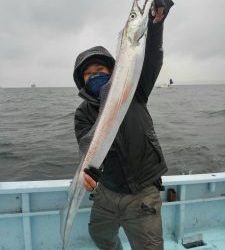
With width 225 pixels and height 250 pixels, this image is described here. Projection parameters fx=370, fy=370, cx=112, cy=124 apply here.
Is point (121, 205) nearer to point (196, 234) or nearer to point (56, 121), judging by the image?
point (196, 234)

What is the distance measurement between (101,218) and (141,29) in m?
2.15

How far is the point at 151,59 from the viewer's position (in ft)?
11.6

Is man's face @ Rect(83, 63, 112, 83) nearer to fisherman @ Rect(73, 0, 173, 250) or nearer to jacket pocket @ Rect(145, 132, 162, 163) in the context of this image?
fisherman @ Rect(73, 0, 173, 250)

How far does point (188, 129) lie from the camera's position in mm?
25438

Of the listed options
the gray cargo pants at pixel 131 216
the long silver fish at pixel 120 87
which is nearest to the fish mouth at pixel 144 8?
the long silver fish at pixel 120 87

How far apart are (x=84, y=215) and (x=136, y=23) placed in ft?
10.8

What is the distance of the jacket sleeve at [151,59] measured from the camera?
3.33 metres

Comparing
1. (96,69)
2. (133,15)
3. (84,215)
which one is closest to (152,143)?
(96,69)

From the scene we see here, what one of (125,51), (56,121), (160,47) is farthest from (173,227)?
(56,121)

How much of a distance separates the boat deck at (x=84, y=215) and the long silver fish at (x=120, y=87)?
195cm

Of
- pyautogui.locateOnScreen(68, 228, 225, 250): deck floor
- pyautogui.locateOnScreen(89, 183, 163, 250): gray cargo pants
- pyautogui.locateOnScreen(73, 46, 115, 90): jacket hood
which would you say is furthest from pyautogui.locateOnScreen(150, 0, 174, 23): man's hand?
pyautogui.locateOnScreen(68, 228, 225, 250): deck floor

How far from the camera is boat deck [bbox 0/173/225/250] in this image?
508 cm

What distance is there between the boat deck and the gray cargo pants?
3.48ft

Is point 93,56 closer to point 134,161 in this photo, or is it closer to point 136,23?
point 136,23
